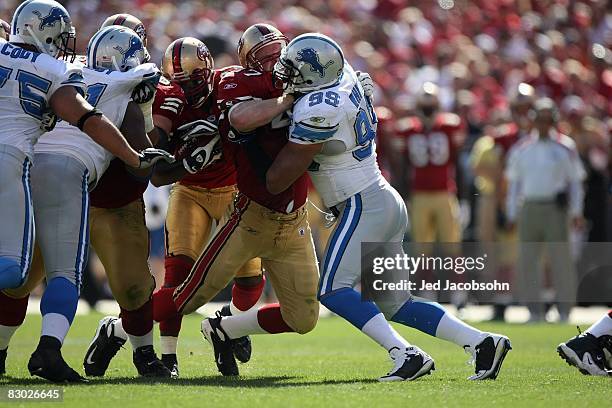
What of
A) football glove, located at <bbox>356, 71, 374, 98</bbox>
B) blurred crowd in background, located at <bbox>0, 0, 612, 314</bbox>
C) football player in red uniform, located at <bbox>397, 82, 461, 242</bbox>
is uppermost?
football glove, located at <bbox>356, 71, 374, 98</bbox>

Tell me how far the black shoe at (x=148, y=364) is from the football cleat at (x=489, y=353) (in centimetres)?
164

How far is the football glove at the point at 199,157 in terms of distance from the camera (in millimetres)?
6328

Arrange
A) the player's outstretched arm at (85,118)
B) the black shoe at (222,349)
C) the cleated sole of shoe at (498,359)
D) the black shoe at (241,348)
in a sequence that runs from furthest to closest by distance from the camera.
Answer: the black shoe at (241,348) < the black shoe at (222,349) < the cleated sole of shoe at (498,359) < the player's outstretched arm at (85,118)

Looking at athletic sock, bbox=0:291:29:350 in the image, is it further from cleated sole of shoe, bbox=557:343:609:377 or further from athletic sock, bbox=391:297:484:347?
cleated sole of shoe, bbox=557:343:609:377

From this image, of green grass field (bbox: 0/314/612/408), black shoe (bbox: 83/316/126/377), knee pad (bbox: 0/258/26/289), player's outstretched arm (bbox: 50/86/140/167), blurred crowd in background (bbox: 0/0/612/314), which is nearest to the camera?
green grass field (bbox: 0/314/612/408)

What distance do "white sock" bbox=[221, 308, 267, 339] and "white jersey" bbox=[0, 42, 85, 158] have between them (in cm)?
164

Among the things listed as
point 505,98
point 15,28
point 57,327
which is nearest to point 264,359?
point 57,327

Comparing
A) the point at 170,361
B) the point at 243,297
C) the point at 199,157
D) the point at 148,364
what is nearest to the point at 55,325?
the point at 148,364

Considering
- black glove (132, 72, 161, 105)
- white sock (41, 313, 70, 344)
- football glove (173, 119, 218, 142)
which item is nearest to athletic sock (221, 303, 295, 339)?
football glove (173, 119, 218, 142)

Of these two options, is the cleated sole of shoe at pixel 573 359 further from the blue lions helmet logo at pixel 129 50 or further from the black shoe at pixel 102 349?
the blue lions helmet logo at pixel 129 50

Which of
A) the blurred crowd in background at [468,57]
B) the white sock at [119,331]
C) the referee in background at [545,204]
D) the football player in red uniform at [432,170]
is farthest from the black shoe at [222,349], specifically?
the blurred crowd in background at [468,57]

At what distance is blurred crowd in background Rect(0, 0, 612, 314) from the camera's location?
12.1 m

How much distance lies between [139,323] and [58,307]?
78 centimetres

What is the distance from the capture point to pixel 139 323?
20.9ft
